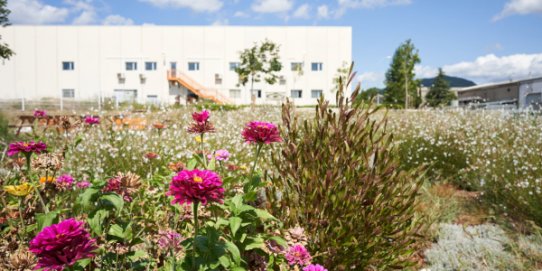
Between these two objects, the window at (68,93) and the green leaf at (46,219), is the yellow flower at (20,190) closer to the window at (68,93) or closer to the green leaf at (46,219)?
the green leaf at (46,219)

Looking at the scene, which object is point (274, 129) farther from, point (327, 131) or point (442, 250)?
point (442, 250)

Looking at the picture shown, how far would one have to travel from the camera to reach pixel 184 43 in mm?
38188

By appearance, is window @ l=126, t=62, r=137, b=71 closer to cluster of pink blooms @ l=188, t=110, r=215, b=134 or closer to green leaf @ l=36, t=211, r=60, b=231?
cluster of pink blooms @ l=188, t=110, r=215, b=134

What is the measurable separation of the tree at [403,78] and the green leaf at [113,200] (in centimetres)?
4120

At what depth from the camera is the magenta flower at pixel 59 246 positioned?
1.26 meters

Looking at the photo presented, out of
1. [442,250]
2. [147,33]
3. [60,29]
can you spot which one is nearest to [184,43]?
[147,33]

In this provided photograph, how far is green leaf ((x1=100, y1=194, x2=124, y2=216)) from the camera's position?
192 centimetres

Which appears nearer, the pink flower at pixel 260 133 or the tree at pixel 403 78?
the pink flower at pixel 260 133

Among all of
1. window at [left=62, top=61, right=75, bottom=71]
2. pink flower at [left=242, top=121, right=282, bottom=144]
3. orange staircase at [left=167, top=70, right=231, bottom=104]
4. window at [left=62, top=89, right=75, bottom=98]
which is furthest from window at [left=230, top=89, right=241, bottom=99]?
pink flower at [left=242, top=121, right=282, bottom=144]

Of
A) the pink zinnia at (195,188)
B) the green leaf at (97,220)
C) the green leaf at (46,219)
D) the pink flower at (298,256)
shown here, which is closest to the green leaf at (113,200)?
the green leaf at (97,220)

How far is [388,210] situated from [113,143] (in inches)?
165

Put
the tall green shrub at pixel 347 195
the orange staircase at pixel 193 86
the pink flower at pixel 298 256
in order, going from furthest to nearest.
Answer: the orange staircase at pixel 193 86, the tall green shrub at pixel 347 195, the pink flower at pixel 298 256

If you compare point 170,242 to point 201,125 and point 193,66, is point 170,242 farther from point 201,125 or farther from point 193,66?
point 193,66

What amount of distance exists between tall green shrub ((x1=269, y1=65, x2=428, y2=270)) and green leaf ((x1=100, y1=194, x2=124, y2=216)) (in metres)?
1.13
